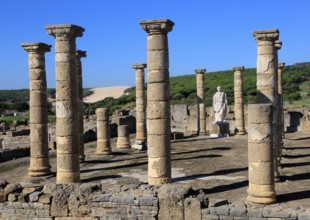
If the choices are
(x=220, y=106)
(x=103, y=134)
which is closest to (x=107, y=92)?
(x=220, y=106)

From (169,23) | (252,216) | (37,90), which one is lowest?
(252,216)

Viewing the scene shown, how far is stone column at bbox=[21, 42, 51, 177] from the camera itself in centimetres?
1481

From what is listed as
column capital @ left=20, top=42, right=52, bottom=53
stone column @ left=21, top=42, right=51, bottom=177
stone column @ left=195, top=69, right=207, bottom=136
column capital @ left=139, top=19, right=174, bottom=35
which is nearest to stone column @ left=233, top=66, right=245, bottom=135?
stone column @ left=195, top=69, right=207, bottom=136

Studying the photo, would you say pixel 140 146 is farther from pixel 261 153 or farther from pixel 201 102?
pixel 261 153

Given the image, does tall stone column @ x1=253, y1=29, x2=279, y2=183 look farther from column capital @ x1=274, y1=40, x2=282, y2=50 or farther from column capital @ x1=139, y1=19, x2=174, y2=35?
column capital @ x1=139, y1=19, x2=174, y2=35

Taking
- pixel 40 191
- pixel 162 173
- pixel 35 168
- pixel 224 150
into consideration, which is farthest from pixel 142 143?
pixel 40 191

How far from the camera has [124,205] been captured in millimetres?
9750

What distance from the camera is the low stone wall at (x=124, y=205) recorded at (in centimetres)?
905

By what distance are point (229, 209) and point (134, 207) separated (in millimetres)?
2090

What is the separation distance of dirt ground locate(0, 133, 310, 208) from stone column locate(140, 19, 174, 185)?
1.14m

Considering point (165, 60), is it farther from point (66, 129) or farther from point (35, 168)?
point (35, 168)

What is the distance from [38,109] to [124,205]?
6.57m

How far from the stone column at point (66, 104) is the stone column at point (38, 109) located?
202 cm

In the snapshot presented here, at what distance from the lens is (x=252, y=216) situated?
891 centimetres
